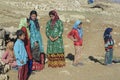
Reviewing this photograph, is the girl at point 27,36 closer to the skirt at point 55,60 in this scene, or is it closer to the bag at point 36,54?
the bag at point 36,54

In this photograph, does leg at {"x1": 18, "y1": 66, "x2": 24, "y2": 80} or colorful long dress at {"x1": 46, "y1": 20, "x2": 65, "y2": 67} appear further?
colorful long dress at {"x1": 46, "y1": 20, "x2": 65, "y2": 67}

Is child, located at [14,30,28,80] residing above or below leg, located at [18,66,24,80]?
above

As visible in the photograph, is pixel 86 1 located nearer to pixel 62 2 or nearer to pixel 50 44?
pixel 62 2

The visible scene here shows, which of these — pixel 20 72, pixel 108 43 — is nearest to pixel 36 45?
pixel 20 72

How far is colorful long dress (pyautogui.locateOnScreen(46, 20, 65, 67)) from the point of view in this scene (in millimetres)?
10641

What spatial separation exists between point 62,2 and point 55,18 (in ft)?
54.3

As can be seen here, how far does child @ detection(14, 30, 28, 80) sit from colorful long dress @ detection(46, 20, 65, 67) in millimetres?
1415

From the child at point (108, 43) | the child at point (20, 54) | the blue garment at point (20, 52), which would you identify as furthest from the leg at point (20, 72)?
the child at point (108, 43)

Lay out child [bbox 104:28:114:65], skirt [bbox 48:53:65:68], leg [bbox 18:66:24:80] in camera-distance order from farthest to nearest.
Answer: child [bbox 104:28:114:65] → skirt [bbox 48:53:65:68] → leg [bbox 18:66:24:80]

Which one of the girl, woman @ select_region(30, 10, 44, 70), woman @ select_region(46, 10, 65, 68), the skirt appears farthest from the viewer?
the skirt

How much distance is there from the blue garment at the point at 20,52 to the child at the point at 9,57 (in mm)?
826

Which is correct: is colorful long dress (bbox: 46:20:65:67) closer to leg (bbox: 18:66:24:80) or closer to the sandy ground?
the sandy ground

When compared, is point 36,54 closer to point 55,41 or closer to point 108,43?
point 55,41

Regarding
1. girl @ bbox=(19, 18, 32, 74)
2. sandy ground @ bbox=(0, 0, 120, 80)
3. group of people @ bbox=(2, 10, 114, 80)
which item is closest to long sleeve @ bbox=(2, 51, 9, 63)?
group of people @ bbox=(2, 10, 114, 80)
